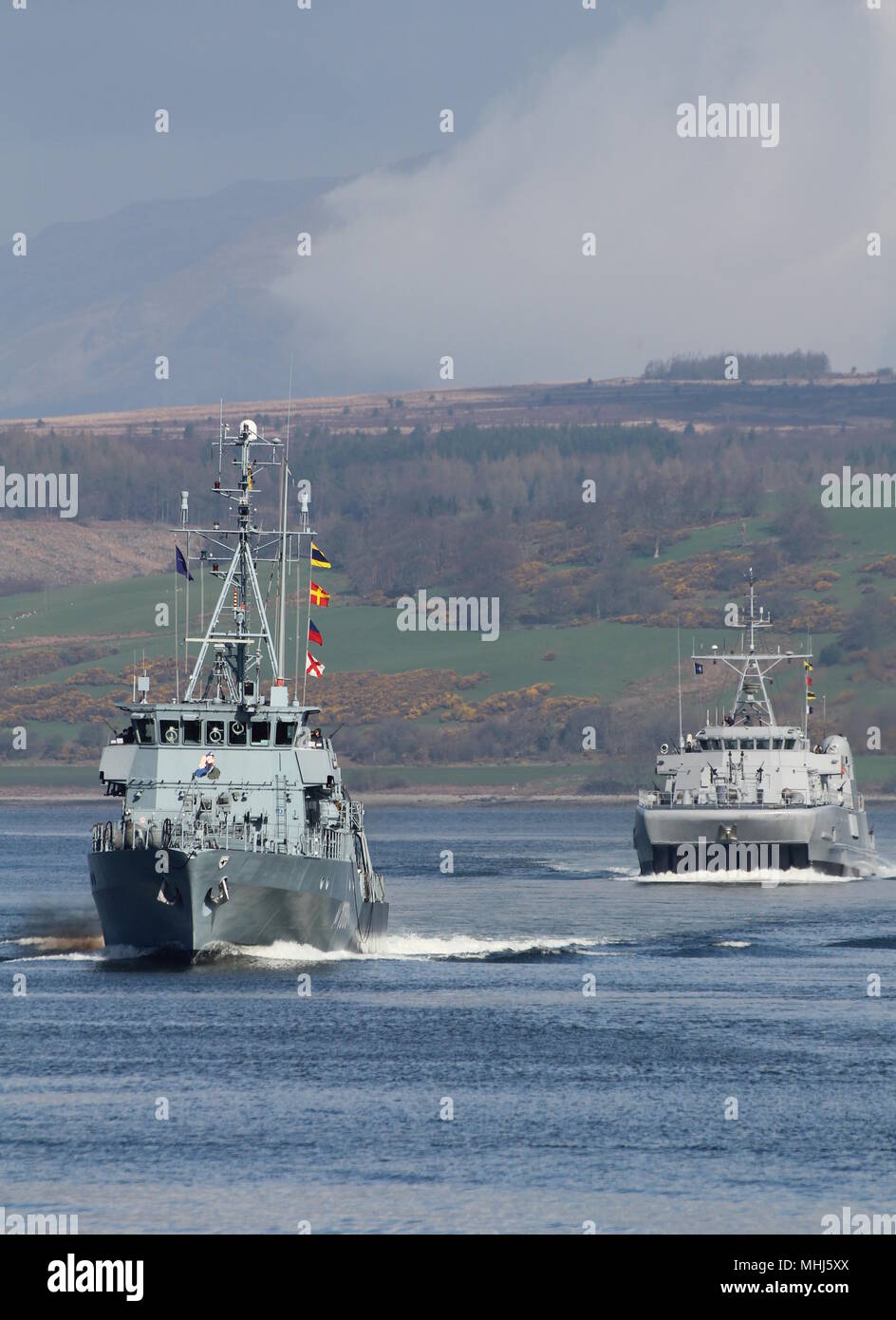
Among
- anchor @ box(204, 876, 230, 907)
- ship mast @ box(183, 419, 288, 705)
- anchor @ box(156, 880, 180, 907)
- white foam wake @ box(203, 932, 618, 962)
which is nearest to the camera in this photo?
anchor @ box(204, 876, 230, 907)

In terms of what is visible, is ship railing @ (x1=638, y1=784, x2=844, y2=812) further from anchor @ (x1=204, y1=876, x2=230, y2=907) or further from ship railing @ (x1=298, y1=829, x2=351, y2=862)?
anchor @ (x1=204, y1=876, x2=230, y2=907)

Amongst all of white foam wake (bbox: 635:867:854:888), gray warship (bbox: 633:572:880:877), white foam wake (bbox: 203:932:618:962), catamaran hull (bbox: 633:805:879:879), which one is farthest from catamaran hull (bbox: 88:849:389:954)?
gray warship (bbox: 633:572:880:877)

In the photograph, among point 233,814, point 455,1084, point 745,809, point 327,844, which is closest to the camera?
point 455,1084

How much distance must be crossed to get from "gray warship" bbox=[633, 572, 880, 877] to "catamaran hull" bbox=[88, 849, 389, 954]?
5567cm

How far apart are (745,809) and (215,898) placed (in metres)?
61.5

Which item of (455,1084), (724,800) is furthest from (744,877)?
(455,1084)

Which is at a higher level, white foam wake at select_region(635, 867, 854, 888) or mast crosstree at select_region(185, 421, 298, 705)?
mast crosstree at select_region(185, 421, 298, 705)

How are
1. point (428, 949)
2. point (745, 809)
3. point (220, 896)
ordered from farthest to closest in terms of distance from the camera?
1. point (745, 809)
2. point (428, 949)
3. point (220, 896)

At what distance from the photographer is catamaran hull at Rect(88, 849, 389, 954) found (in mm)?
60312

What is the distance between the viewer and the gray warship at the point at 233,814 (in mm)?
61031

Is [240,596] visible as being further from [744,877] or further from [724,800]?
[744,877]

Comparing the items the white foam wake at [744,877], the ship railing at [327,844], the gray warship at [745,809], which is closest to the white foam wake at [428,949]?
the ship railing at [327,844]

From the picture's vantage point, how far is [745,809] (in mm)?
Answer: 117875
